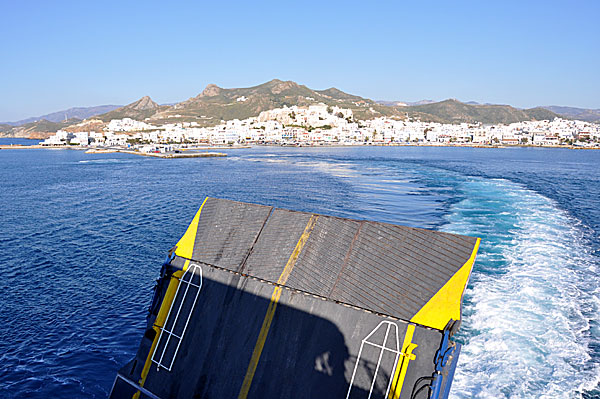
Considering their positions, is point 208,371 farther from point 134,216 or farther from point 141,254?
point 134,216

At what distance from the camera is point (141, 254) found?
77.1 feet

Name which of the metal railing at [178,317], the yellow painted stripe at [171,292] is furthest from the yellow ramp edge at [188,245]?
the metal railing at [178,317]

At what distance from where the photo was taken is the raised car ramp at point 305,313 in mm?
8023

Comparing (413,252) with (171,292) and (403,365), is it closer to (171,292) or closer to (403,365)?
(403,365)

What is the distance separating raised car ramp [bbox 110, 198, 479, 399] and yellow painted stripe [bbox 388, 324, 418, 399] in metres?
0.02

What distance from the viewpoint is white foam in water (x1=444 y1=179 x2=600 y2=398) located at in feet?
35.6

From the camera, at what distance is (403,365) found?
25.7 feet

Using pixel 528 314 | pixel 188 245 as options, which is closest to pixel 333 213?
pixel 528 314

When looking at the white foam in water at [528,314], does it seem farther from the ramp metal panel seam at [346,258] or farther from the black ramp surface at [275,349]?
the ramp metal panel seam at [346,258]

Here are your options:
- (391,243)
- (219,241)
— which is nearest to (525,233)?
(391,243)

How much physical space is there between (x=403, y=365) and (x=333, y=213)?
2584 centimetres

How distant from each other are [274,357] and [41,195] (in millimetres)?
48077

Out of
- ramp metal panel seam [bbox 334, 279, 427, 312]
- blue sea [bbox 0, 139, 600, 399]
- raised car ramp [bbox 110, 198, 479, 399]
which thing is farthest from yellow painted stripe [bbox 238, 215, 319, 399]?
blue sea [bbox 0, 139, 600, 399]

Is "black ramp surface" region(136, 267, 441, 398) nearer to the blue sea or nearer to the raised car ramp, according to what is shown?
the raised car ramp
